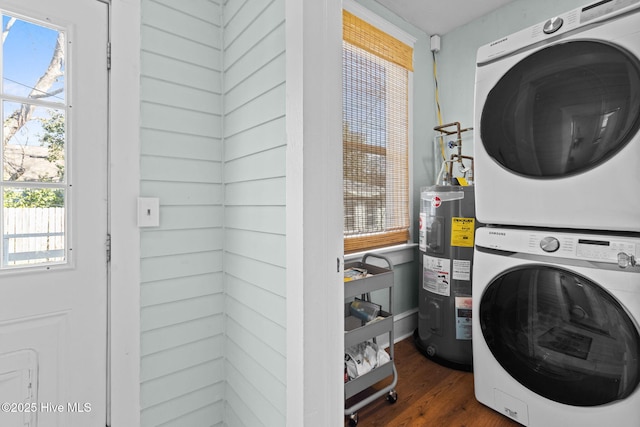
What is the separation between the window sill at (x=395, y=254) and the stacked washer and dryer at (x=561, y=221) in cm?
75

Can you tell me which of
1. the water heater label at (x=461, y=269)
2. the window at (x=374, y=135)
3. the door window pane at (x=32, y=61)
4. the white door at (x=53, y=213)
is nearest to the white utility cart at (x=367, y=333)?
the window at (x=374, y=135)

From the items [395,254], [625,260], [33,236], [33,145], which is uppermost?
[33,145]

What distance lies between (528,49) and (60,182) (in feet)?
6.89

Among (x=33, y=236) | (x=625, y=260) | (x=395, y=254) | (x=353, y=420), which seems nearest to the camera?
(x=33, y=236)

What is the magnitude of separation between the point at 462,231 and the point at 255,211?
1.48 m

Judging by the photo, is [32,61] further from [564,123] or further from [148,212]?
[564,123]

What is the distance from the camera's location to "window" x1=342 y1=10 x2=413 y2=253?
216 cm

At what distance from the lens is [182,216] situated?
53.3 inches

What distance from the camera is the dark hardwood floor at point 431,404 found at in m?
1.60

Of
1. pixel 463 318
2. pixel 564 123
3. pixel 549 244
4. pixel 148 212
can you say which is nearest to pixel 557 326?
pixel 549 244

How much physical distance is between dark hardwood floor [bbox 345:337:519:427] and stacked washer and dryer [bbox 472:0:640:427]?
0.11 metres

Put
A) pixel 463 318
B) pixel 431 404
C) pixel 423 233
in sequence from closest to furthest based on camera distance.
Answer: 1. pixel 431 404
2. pixel 463 318
3. pixel 423 233

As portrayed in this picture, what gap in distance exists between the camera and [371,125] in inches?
91.4

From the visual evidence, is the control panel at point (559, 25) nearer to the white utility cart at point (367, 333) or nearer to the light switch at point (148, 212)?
the white utility cart at point (367, 333)
